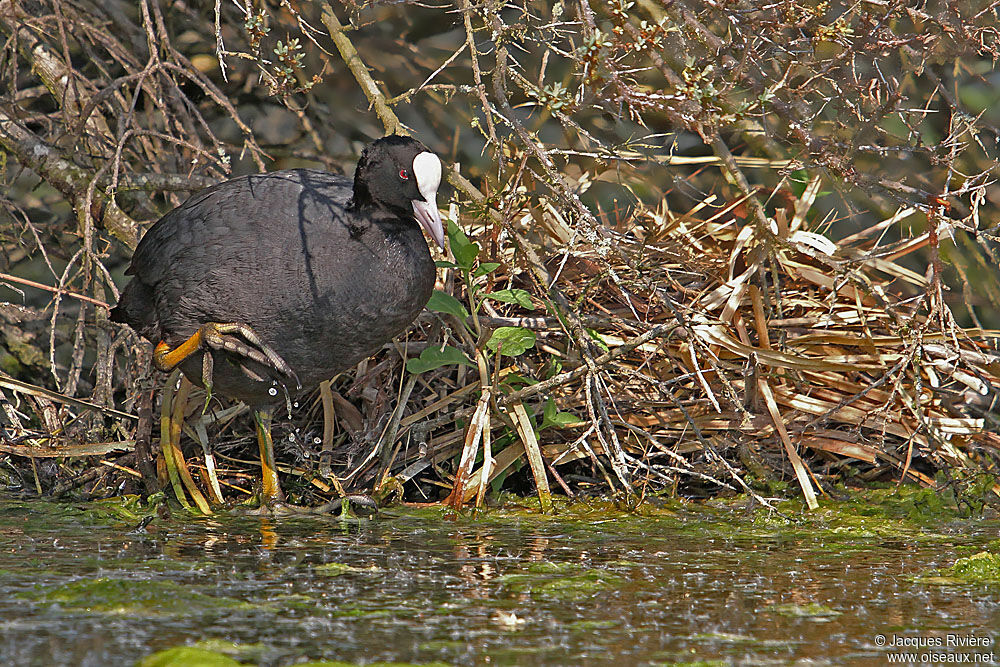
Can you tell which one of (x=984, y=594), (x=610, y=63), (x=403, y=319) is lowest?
(x=984, y=594)

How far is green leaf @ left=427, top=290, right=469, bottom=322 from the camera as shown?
11.7ft

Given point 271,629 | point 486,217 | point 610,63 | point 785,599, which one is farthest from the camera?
point 486,217

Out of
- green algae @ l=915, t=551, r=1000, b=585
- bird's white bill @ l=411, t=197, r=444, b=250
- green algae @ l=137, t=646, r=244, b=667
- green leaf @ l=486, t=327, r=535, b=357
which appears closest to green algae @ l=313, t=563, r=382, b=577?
green algae @ l=137, t=646, r=244, b=667

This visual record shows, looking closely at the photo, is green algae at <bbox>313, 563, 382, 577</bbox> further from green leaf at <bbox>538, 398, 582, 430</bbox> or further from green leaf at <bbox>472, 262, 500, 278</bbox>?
green leaf at <bbox>472, 262, 500, 278</bbox>

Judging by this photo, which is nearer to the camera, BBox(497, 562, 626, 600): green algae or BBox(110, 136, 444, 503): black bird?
BBox(497, 562, 626, 600): green algae

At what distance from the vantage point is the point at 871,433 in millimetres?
3771

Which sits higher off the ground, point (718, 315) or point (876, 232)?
point (876, 232)

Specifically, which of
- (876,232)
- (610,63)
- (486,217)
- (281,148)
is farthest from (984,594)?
(281,148)

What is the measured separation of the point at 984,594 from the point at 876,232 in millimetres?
2343

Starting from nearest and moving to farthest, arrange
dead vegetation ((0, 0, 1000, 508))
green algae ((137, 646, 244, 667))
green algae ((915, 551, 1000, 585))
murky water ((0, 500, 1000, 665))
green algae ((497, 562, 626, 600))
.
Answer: green algae ((137, 646, 244, 667)) → murky water ((0, 500, 1000, 665)) → green algae ((497, 562, 626, 600)) → green algae ((915, 551, 1000, 585)) → dead vegetation ((0, 0, 1000, 508))

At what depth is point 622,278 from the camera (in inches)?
157

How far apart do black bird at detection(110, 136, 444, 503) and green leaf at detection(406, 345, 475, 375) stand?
0.24 metres

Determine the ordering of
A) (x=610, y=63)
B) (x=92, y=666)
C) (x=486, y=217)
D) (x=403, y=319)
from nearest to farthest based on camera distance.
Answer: (x=92, y=666)
(x=610, y=63)
(x=403, y=319)
(x=486, y=217)

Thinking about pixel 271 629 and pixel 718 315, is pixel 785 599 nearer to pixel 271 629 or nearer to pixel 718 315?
pixel 271 629
